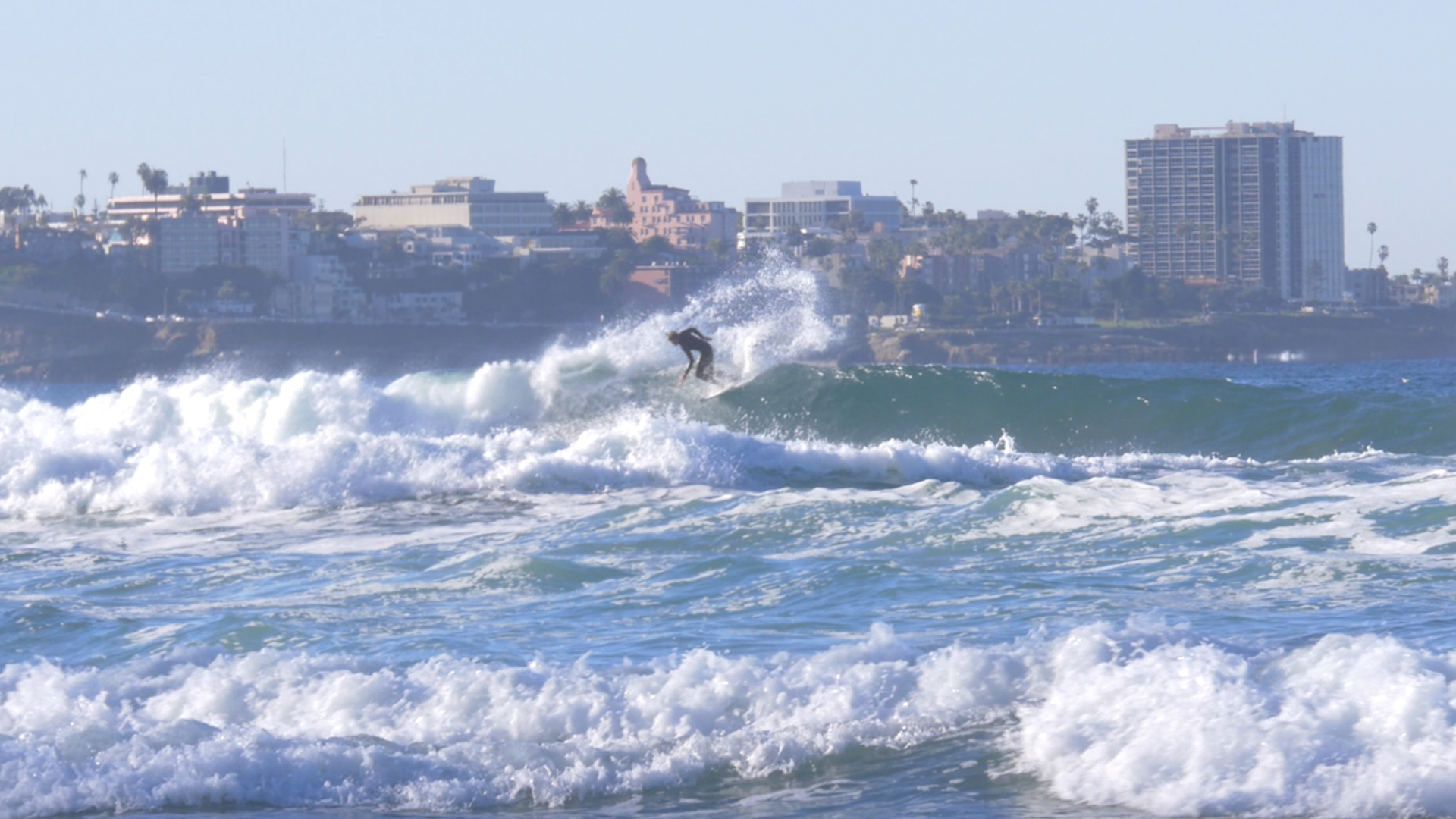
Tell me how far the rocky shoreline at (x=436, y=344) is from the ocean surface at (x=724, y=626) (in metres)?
81.9

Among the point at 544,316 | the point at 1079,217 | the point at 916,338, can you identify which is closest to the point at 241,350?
the point at 544,316

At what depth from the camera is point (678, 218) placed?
159 metres

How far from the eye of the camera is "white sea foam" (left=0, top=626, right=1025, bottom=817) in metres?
8.09

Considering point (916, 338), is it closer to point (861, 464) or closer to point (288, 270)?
point (288, 270)

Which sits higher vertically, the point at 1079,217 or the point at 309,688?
the point at 1079,217

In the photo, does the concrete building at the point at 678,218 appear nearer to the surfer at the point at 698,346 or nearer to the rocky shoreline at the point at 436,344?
the rocky shoreline at the point at 436,344

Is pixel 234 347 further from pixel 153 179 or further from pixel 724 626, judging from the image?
pixel 724 626

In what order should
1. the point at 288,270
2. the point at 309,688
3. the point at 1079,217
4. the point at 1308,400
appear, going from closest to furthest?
the point at 309,688
the point at 1308,400
the point at 288,270
the point at 1079,217

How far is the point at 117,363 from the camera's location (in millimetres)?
109000

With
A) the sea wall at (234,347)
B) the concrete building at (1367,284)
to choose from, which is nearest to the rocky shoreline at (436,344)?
the sea wall at (234,347)

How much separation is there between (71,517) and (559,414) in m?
→ 10.8

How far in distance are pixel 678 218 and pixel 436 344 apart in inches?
1961

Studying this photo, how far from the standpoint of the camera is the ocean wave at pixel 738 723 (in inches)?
302

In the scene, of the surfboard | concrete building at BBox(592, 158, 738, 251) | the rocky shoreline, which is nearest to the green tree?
concrete building at BBox(592, 158, 738, 251)
